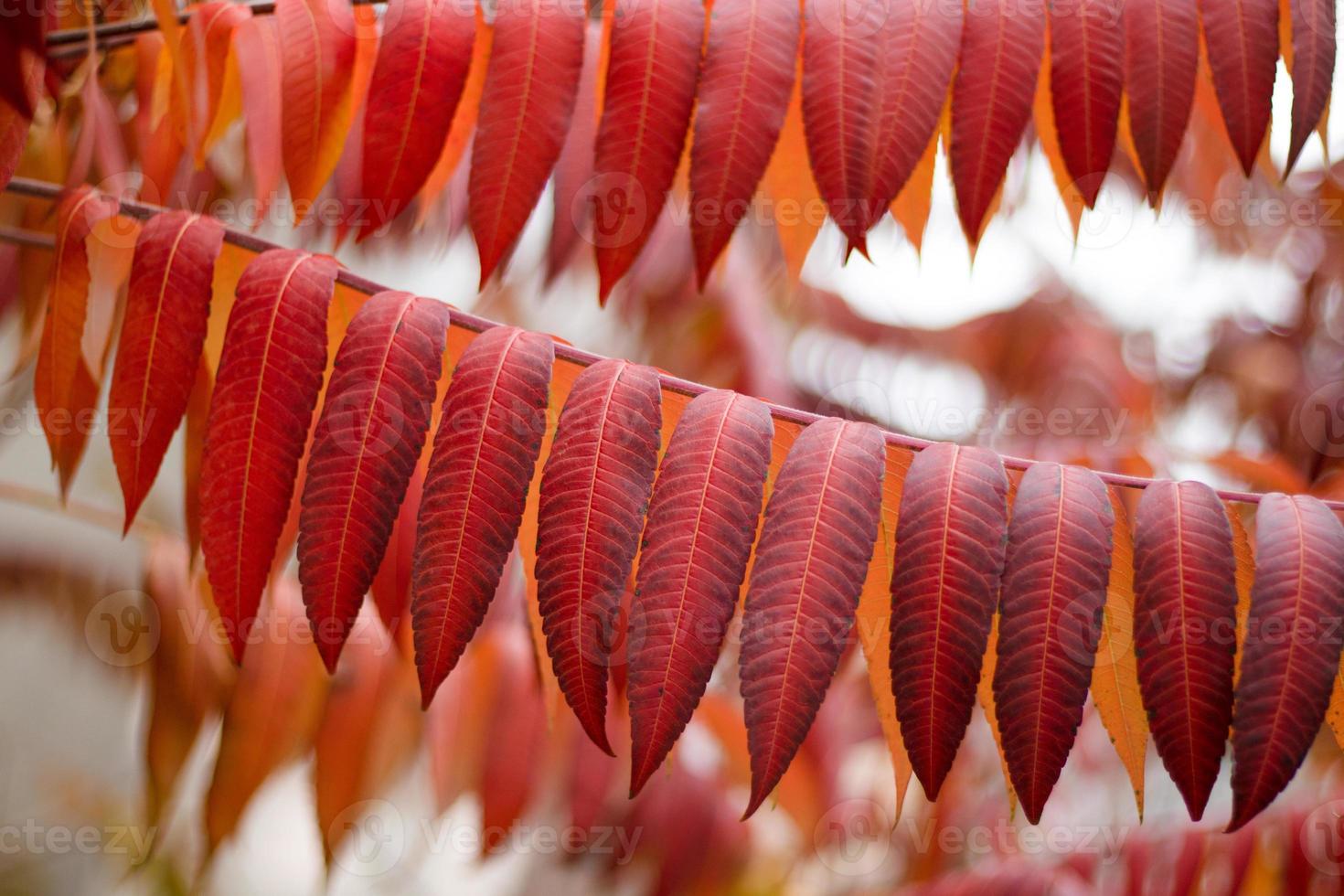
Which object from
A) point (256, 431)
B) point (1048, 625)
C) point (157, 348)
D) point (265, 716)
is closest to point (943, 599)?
point (1048, 625)

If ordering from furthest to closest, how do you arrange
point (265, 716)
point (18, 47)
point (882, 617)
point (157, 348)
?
point (265, 716) → point (882, 617) → point (157, 348) → point (18, 47)

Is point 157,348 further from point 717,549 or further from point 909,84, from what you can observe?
point 909,84

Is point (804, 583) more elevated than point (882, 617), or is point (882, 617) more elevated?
point (804, 583)

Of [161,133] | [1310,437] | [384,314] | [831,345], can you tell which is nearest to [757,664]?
[384,314]

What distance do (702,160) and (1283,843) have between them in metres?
1.48

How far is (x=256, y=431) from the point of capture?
2.79 ft

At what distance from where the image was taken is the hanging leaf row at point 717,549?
78 cm

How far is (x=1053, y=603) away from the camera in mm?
811

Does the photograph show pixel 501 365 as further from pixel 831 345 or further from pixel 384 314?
pixel 831 345

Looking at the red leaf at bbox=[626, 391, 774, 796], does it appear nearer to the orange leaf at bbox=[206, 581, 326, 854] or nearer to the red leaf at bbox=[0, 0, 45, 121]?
A: the red leaf at bbox=[0, 0, 45, 121]

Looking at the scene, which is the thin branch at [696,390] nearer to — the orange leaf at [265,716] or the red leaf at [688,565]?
the red leaf at [688,565]

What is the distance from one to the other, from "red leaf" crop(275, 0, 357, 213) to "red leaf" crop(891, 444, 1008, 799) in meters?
0.70

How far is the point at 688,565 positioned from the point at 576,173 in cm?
60

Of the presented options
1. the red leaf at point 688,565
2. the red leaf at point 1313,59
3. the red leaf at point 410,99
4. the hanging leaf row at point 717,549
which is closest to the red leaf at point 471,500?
the hanging leaf row at point 717,549
